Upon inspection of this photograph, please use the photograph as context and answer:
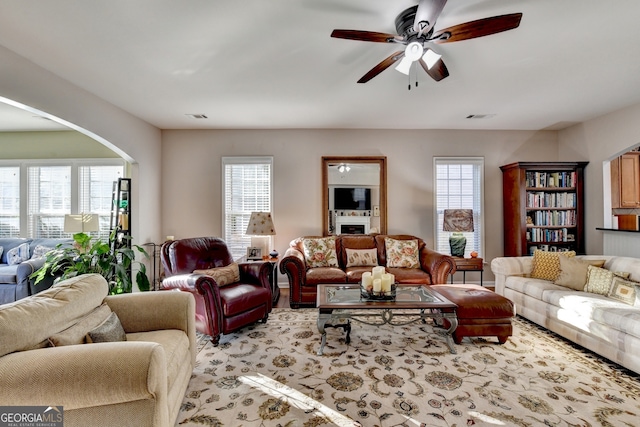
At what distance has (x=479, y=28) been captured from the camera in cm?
183

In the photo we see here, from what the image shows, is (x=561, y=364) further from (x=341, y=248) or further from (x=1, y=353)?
(x=1, y=353)

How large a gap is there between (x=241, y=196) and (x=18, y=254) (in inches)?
134

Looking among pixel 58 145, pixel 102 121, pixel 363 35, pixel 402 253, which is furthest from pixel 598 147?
pixel 58 145

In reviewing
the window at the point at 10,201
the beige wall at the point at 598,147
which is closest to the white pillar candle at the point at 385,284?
the beige wall at the point at 598,147

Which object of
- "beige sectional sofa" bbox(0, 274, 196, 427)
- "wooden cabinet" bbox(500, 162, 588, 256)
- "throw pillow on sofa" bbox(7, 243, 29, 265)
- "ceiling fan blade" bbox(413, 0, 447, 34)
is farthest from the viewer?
"wooden cabinet" bbox(500, 162, 588, 256)

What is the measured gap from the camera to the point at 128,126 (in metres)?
4.04

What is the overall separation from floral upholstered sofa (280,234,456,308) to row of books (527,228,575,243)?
182 cm

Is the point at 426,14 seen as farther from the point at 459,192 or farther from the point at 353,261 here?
the point at 459,192

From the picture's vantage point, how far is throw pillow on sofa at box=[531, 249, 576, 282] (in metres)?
3.40

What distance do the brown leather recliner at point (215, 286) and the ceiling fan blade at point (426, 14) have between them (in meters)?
2.70

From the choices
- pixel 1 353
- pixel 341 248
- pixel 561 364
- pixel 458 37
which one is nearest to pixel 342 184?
pixel 341 248

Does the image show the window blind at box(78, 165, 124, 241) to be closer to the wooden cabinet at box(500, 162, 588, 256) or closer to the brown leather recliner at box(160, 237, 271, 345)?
the brown leather recliner at box(160, 237, 271, 345)

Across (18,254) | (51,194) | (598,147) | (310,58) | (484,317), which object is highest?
(310,58)

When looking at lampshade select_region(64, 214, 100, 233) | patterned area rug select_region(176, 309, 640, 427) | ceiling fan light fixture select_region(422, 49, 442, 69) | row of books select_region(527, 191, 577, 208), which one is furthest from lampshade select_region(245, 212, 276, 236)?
row of books select_region(527, 191, 577, 208)
